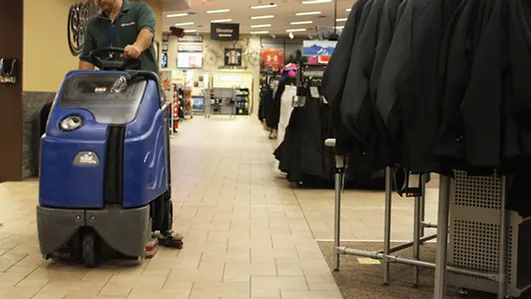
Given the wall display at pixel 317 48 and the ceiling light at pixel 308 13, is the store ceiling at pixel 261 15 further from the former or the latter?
the wall display at pixel 317 48

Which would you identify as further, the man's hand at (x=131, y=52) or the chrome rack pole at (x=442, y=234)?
the man's hand at (x=131, y=52)

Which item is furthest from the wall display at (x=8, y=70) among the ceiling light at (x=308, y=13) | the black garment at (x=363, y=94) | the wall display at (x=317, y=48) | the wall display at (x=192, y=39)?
the wall display at (x=192, y=39)

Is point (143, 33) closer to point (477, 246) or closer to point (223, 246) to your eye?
point (223, 246)

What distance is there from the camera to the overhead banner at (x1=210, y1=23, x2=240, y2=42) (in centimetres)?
2216

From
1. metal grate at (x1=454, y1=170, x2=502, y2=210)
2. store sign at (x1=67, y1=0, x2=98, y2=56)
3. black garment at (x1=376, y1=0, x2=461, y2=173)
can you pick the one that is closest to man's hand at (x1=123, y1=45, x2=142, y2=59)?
black garment at (x1=376, y1=0, x2=461, y2=173)

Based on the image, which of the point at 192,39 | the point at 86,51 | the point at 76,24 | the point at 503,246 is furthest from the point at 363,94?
the point at 192,39

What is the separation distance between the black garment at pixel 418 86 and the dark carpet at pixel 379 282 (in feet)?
3.32

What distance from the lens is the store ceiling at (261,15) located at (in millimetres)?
19156

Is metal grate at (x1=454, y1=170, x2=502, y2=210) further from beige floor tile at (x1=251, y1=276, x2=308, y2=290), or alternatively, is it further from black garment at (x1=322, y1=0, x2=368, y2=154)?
beige floor tile at (x1=251, y1=276, x2=308, y2=290)

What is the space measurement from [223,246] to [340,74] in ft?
5.37

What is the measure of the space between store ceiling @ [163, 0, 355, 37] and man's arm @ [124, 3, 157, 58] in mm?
13639

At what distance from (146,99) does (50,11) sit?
14.3 feet

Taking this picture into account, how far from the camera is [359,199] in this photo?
19.7 ft

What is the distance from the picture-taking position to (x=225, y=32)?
22.3 m
